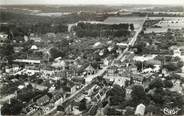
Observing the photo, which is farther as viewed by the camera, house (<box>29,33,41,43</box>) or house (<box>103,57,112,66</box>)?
house (<box>103,57,112,66</box>)

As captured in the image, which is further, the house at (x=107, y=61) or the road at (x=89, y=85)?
the house at (x=107, y=61)

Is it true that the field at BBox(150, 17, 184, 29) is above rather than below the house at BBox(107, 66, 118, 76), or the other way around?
above

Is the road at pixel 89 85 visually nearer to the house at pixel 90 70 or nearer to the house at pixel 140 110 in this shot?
the house at pixel 90 70

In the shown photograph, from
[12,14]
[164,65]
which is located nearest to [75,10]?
[12,14]

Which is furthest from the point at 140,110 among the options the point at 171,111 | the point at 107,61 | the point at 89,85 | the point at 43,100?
the point at 107,61

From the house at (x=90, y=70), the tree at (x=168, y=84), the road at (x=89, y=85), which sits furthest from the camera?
the house at (x=90, y=70)

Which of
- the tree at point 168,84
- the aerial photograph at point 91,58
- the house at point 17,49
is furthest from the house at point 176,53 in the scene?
the house at point 17,49

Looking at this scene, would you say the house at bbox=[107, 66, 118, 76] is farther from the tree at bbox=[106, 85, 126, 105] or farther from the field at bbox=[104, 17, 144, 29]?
the field at bbox=[104, 17, 144, 29]

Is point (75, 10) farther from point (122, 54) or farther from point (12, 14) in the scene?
point (122, 54)

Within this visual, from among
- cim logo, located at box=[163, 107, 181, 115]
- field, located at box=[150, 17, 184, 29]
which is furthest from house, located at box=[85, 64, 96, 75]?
cim logo, located at box=[163, 107, 181, 115]
